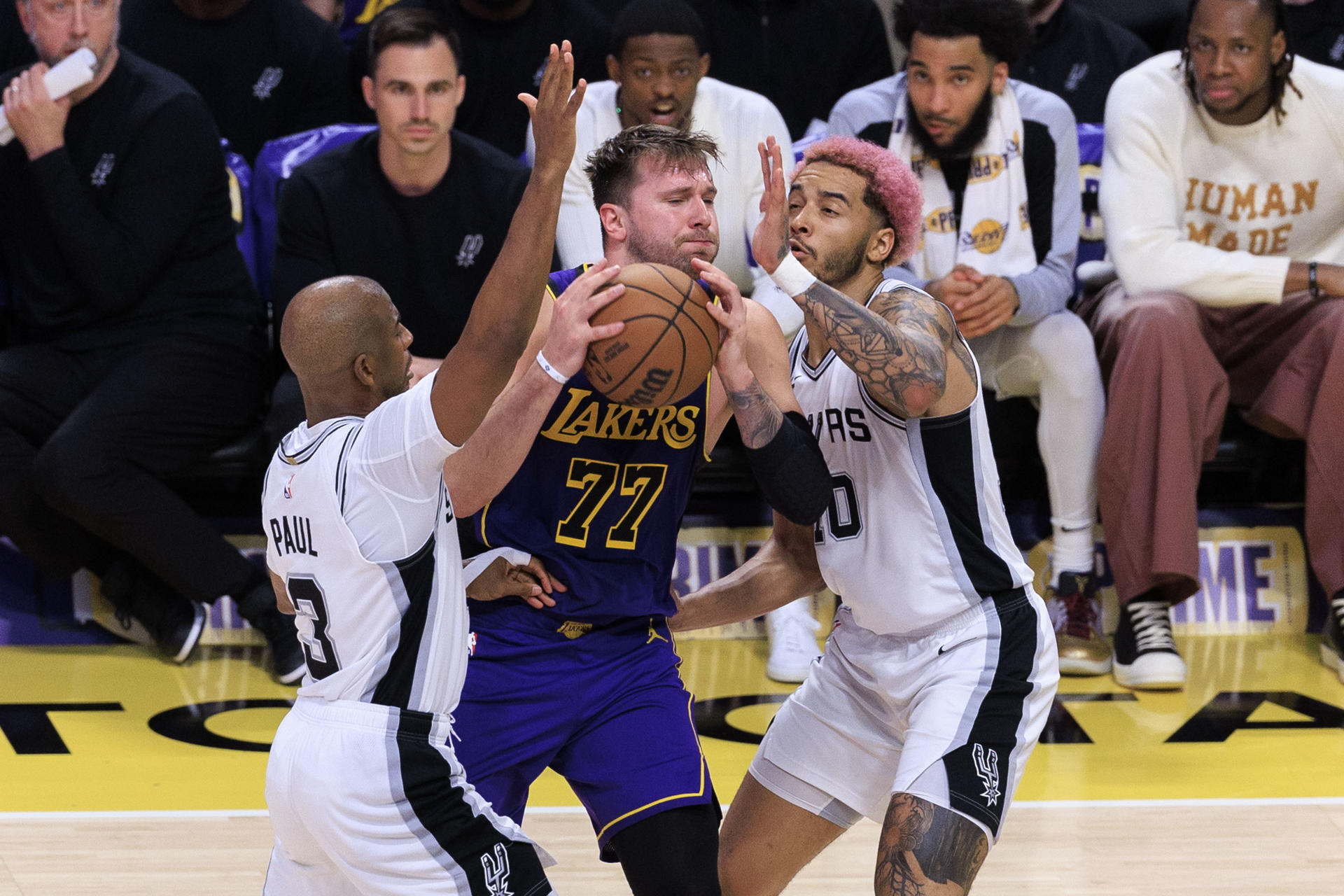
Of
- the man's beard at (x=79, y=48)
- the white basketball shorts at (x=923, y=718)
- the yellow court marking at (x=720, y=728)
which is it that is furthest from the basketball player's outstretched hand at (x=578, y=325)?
the man's beard at (x=79, y=48)

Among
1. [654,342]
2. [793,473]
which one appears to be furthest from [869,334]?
[654,342]

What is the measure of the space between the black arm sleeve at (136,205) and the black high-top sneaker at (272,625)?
43.8 inches

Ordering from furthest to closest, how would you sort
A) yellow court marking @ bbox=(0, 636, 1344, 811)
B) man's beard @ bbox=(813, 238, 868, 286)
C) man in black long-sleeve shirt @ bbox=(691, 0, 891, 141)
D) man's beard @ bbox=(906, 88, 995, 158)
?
man in black long-sleeve shirt @ bbox=(691, 0, 891, 141) < man's beard @ bbox=(906, 88, 995, 158) < yellow court marking @ bbox=(0, 636, 1344, 811) < man's beard @ bbox=(813, 238, 868, 286)

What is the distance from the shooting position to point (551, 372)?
2717 millimetres

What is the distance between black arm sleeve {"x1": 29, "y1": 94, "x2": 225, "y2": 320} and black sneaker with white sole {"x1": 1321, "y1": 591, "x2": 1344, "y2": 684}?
4170 millimetres

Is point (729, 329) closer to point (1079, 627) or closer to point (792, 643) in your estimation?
point (792, 643)

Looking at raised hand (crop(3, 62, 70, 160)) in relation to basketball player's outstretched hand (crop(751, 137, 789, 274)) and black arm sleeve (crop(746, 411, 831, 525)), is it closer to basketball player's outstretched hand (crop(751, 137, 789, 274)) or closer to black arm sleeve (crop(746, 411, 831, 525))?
basketball player's outstretched hand (crop(751, 137, 789, 274))

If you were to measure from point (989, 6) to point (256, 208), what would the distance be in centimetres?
286

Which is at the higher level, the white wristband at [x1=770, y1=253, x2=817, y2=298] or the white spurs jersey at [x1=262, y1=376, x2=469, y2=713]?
the white wristband at [x1=770, y1=253, x2=817, y2=298]

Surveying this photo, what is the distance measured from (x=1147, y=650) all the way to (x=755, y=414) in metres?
2.85

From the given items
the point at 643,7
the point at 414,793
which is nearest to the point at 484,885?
the point at 414,793

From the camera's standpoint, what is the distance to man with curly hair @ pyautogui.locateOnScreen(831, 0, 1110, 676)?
17.6 feet

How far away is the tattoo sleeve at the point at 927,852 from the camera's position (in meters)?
2.80

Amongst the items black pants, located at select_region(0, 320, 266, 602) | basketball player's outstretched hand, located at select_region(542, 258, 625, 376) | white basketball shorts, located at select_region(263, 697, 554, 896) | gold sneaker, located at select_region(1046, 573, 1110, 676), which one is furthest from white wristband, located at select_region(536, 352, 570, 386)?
gold sneaker, located at select_region(1046, 573, 1110, 676)
